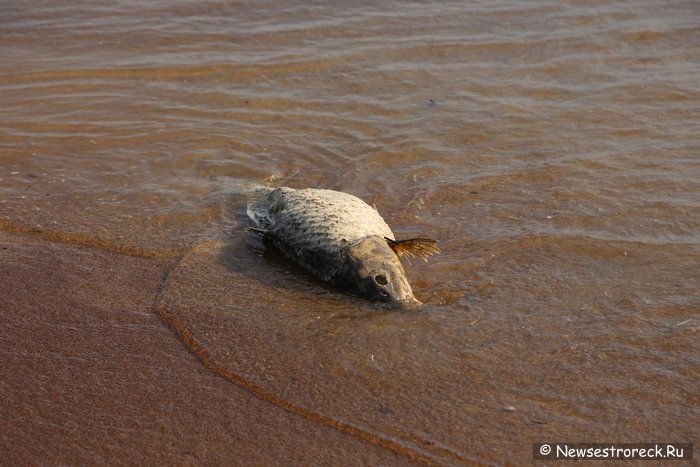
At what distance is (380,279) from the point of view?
18.2 ft

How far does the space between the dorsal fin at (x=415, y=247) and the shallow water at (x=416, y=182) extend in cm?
23

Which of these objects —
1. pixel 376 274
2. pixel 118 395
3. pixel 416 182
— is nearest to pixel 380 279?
pixel 376 274

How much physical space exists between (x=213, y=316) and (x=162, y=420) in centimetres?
110

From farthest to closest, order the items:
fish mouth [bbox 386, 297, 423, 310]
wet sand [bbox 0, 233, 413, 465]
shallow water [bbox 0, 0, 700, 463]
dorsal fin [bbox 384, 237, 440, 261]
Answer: dorsal fin [bbox 384, 237, 440, 261] → fish mouth [bbox 386, 297, 423, 310] → shallow water [bbox 0, 0, 700, 463] → wet sand [bbox 0, 233, 413, 465]

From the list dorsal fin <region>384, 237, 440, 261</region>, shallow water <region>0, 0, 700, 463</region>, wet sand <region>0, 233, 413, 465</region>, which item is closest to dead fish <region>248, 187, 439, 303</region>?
dorsal fin <region>384, 237, 440, 261</region>

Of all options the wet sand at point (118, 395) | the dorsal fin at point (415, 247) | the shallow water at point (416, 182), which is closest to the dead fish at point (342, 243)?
the dorsal fin at point (415, 247)

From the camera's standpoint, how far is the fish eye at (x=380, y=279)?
18.2 feet

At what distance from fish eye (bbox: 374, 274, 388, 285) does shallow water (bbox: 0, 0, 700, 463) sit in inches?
8.2

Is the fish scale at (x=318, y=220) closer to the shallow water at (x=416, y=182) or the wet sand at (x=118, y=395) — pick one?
the shallow water at (x=416, y=182)

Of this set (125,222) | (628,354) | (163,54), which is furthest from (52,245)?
(163,54)

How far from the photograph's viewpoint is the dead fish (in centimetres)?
558

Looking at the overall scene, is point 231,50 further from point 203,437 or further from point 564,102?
point 203,437

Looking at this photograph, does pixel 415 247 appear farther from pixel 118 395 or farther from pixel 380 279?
pixel 118 395

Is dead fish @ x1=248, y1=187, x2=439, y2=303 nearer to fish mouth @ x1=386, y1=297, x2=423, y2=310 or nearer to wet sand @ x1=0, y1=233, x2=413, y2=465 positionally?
fish mouth @ x1=386, y1=297, x2=423, y2=310
